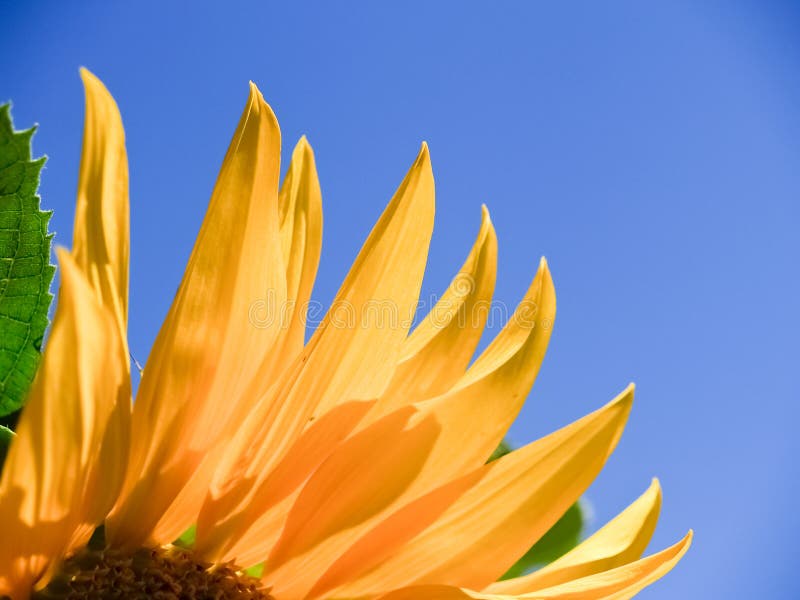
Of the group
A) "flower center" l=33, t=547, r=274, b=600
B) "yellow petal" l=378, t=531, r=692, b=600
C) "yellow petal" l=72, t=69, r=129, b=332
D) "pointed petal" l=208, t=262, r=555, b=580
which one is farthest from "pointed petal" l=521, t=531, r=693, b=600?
"yellow petal" l=72, t=69, r=129, b=332

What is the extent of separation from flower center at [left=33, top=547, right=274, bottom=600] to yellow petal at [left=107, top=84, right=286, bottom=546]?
0.03 metres

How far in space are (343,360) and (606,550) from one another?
0.96 ft

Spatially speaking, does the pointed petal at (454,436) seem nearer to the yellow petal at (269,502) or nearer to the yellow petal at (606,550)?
the yellow petal at (269,502)

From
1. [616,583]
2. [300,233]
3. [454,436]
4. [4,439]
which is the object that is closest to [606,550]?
[616,583]

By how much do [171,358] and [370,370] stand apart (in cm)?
16

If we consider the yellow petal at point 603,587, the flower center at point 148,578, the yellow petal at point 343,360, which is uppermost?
the yellow petal at point 343,360

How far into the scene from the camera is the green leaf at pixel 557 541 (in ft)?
3.11

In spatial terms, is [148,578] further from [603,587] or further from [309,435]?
[603,587]

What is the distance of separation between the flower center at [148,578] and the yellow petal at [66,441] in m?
0.04

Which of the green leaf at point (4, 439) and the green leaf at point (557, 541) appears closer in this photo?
the green leaf at point (4, 439)

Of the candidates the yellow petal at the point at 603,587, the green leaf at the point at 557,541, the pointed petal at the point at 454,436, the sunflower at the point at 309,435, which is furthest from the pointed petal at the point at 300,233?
the green leaf at the point at 557,541

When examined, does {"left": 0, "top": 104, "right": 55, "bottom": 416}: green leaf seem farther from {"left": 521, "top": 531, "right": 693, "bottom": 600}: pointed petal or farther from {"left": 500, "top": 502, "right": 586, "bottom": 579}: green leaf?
{"left": 500, "top": 502, "right": 586, "bottom": 579}: green leaf

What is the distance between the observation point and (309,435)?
2.14 feet

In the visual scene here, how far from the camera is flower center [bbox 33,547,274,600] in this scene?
59 cm
